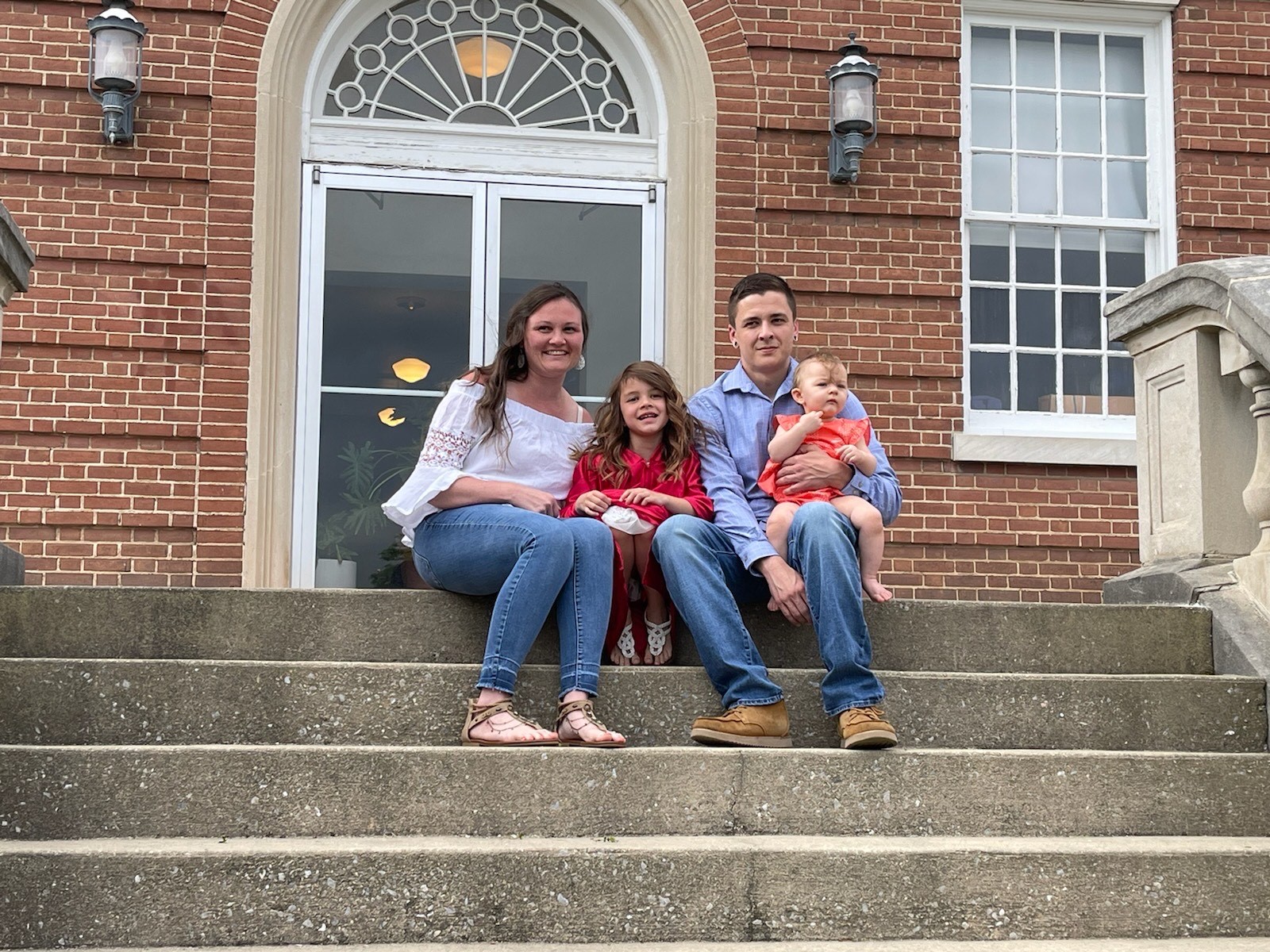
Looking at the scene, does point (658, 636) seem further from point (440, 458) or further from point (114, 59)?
point (114, 59)

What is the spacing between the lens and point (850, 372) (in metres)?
7.70

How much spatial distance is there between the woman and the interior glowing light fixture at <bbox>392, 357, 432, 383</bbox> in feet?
10.4

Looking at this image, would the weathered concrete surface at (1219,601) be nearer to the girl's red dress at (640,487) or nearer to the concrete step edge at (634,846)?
the concrete step edge at (634,846)

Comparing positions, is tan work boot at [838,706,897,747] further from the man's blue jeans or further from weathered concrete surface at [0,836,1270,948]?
weathered concrete surface at [0,836,1270,948]

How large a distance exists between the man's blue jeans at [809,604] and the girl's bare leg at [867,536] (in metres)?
0.13

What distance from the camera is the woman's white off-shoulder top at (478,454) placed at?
429cm

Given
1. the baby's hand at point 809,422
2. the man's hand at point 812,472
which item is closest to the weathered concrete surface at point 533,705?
the man's hand at point 812,472

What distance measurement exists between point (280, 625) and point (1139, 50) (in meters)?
6.35

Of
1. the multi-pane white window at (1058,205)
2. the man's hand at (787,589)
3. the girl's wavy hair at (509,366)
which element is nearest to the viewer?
the man's hand at (787,589)

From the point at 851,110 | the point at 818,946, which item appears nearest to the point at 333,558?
the point at 851,110

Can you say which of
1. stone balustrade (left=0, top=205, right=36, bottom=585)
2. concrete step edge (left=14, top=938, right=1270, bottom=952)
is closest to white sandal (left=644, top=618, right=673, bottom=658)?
concrete step edge (left=14, top=938, right=1270, bottom=952)

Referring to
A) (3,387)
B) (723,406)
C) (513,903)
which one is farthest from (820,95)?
(513,903)

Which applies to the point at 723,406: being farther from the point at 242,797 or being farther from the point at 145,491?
the point at 145,491

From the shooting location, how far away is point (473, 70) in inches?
316
